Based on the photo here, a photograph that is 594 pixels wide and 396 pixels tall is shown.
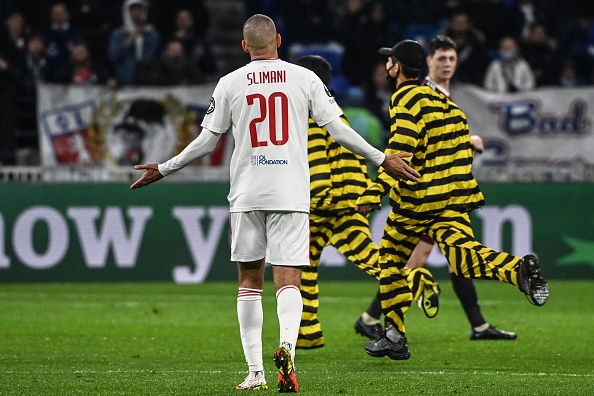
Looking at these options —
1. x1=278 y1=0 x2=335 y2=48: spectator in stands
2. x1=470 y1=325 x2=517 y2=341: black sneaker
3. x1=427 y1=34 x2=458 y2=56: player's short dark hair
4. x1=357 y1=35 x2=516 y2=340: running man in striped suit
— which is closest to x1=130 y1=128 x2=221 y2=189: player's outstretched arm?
x1=357 y1=35 x2=516 y2=340: running man in striped suit

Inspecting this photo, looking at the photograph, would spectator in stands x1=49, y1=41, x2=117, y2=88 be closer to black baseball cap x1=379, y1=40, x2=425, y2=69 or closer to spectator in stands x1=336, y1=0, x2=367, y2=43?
spectator in stands x1=336, y1=0, x2=367, y2=43

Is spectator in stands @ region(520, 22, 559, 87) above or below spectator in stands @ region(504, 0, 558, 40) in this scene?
below

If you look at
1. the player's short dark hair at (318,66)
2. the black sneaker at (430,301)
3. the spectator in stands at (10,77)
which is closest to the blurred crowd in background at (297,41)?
the spectator in stands at (10,77)

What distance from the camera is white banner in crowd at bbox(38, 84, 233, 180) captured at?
16891 mm

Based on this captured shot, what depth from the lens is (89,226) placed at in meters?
16.0

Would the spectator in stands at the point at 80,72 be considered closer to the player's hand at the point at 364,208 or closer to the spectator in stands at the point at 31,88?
the spectator in stands at the point at 31,88

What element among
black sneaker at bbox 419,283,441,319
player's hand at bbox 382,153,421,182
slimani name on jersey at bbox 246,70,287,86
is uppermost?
slimani name on jersey at bbox 246,70,287,86

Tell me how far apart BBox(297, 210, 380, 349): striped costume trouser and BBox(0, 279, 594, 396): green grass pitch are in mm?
205

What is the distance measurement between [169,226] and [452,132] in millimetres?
7993

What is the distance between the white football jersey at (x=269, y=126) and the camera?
7246 millimetres

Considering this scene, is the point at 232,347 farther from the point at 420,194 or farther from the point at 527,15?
the point at 527,15

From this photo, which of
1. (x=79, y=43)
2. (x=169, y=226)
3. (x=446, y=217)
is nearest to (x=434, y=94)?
(x=446, y=217)

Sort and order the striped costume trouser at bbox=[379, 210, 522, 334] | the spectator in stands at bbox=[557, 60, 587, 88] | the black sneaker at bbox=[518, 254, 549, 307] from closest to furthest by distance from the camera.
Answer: the black sneaker at bbox=[518, 254, 549, 307] → the striped costume trouser at bbox=[379, 210, 522, 334] → the spectator in stands at bbox=[557, 60, 587, 88]

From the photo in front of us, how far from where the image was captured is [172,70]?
18.6 metres
